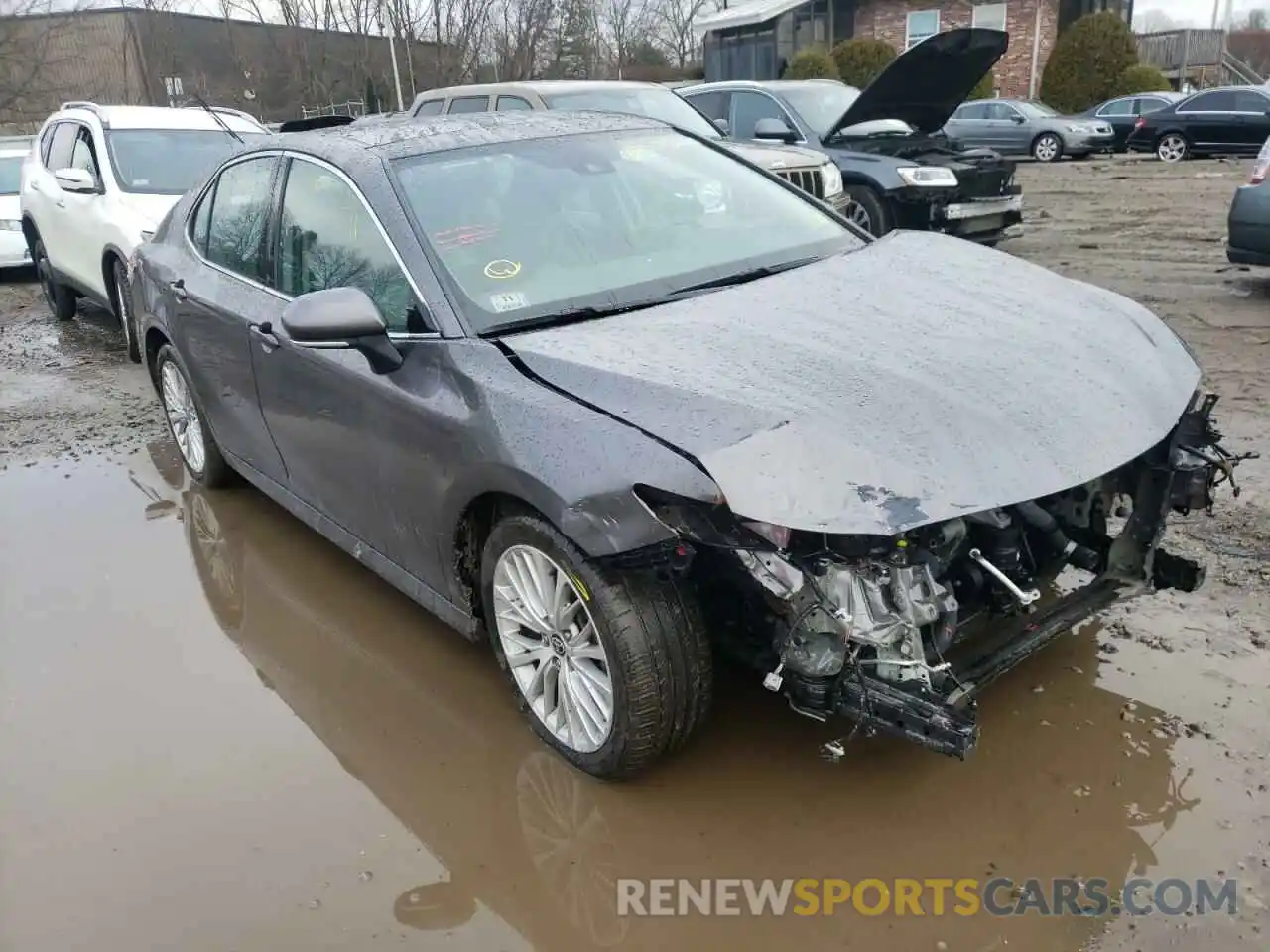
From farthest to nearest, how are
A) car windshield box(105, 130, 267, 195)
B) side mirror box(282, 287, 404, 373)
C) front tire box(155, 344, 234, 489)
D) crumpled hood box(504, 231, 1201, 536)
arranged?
1. car windshield box(105, 130, 267, 195)
2. front tire box(155, 344, 234, 489)
3. side mirror box(282, 287, 404, 373)
4. crumpled hood box(504, 231, 1201, 536)

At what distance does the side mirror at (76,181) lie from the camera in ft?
24.5

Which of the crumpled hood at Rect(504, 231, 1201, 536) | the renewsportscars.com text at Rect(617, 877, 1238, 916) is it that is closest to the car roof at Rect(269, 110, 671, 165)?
the crumpled hood at Rect(504, 231, 1201, 536)

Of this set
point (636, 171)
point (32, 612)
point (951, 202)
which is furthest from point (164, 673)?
point (951, 202)

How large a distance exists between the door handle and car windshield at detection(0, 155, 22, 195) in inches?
406

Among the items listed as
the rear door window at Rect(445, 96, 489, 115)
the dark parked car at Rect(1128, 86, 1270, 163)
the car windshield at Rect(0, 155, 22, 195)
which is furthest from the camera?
the dark parked car at Rect(1128, 86, 1270, 163)

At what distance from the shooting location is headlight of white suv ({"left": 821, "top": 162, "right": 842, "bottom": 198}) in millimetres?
8328

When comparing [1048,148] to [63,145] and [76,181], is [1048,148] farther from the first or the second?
[76,181]

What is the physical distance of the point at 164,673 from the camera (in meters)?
3.61

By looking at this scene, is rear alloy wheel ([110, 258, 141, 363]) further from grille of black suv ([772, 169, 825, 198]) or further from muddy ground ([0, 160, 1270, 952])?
grille of black suv ([772, 169, 825, 198])

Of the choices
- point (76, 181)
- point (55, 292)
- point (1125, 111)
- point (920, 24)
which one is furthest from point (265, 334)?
point (920, 24)

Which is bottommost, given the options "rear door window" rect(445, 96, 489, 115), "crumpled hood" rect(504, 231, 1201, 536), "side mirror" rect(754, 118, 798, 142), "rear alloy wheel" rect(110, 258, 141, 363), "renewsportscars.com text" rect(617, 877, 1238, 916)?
"renewsportscars.com text" rect(617, 877, 1238, 916)

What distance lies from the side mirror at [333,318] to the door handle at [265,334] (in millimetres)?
815

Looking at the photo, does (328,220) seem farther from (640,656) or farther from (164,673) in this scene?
(640,656)

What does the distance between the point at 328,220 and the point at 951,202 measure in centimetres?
705
